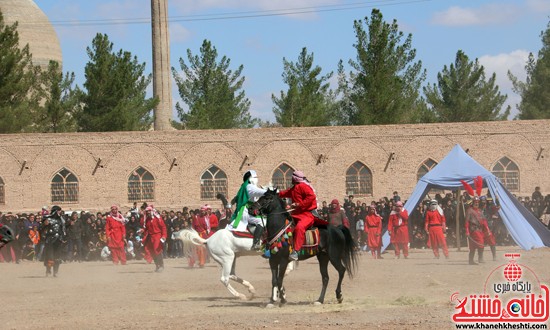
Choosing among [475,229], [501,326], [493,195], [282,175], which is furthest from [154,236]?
[282,175]

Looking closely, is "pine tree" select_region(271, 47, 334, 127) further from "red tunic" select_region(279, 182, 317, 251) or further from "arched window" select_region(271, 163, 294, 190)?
"red tunic" select_region(279, 182, 317, 251)

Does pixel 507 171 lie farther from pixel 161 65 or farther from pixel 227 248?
pixel 227 248

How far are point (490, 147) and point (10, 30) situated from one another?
24.0 meters

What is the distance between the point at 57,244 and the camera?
798 inches

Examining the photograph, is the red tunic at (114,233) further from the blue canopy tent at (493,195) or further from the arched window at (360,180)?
the arched window at (360,180)

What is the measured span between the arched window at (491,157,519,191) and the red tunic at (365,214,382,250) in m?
13.6

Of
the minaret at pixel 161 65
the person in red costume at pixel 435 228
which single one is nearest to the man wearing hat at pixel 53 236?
the person in red costume at pixel 435 228

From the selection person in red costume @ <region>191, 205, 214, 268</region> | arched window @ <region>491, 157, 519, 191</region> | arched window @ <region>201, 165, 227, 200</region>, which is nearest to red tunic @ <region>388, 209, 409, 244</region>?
person in red costume @ <region>191, 205, 214, 268</region>

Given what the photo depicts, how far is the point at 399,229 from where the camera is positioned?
23938 millimetres

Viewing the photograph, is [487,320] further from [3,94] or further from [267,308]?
[3,94]

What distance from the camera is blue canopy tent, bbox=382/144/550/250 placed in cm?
2397

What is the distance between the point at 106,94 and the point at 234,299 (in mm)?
34137

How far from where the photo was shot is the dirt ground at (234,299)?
1215cm

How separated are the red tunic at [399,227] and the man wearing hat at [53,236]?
848cm
